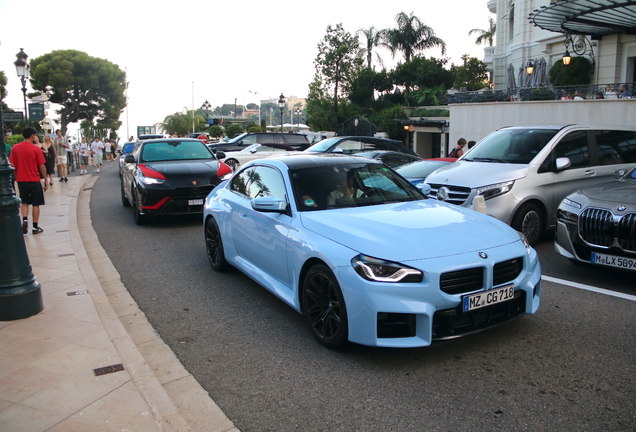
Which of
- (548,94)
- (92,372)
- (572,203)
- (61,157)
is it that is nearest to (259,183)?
(92,372)

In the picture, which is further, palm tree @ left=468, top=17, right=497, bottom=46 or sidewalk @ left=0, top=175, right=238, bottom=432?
palm tree @ left=468, top=17, right=497, bottom=46

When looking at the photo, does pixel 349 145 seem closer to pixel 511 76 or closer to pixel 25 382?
pixel 25 382

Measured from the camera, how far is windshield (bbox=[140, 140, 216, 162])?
38.7ft

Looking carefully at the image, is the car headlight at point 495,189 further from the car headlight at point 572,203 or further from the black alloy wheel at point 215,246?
the black alloy wheel at point 215,246

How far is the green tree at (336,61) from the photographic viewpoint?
153 ft

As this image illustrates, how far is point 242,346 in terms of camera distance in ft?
15.9

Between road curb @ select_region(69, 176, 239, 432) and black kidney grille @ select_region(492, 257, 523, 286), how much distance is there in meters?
2.27

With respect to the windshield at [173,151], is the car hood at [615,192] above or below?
below

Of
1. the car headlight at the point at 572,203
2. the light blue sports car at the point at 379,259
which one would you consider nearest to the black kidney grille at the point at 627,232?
the car headlight at the point at 572,203

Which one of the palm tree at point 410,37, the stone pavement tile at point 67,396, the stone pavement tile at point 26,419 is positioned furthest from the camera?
the palm tree at point 410,37

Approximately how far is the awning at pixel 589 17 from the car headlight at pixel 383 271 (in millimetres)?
17326

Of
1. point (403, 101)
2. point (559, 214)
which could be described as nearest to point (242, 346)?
point (559, 214)

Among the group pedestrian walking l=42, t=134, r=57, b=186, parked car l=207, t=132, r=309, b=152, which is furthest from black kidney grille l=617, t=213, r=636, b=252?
parked car l=207, t=132, r=309, b=152

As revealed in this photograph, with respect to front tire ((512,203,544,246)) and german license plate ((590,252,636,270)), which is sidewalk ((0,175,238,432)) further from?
front tire ((512,203,544,246))
